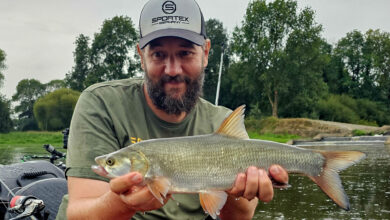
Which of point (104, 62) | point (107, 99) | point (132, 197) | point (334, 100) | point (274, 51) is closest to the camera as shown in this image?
point (132, 197)

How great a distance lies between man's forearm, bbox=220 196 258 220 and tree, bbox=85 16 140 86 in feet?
160

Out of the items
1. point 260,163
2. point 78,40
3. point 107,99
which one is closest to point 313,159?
point 260,163

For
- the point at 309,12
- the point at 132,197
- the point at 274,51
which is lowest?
the point at 132,197

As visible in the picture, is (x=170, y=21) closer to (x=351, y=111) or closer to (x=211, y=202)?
(x=211, y=202)

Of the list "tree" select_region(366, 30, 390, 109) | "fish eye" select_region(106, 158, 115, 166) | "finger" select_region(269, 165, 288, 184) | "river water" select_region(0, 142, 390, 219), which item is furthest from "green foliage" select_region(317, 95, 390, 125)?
"fish eye" select_region(106, 158, 115, 166)

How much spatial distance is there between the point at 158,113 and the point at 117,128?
0.33 metres

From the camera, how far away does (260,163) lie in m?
2.57

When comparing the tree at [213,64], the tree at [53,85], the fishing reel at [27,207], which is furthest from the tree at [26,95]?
the fishing reel at [27,207]

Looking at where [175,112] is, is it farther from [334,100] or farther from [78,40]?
[78,40]

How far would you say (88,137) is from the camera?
272 centimetres

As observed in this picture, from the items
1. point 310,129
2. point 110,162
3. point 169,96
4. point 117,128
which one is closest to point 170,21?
point 169,96

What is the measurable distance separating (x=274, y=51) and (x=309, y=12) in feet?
17.1

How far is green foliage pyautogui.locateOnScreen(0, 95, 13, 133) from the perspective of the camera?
48.9 metres

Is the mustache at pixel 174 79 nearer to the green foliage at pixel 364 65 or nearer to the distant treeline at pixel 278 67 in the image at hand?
the distant treeline at pixel 278 67
